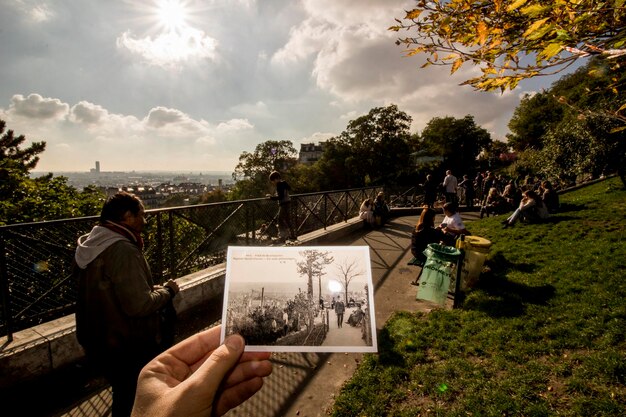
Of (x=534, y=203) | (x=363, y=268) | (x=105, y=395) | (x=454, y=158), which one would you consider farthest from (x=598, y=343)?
(x=454, y=158)

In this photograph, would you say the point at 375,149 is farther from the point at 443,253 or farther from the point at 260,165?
the point at 443,253

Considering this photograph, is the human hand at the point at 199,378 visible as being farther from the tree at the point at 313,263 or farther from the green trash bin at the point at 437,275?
the green trash bin at the point at 437,275

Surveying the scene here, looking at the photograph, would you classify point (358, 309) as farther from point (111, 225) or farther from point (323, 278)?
point (111, 225)

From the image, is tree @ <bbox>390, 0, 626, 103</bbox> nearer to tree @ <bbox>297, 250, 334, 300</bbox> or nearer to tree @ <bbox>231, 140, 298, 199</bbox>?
tree @ <bbox>297, 250, 334, 300</bbox>

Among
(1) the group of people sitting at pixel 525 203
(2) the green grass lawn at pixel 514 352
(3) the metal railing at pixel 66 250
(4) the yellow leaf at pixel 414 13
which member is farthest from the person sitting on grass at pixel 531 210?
(4) the yellow leaf at pixel 414 13

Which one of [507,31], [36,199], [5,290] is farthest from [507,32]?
[36,199]

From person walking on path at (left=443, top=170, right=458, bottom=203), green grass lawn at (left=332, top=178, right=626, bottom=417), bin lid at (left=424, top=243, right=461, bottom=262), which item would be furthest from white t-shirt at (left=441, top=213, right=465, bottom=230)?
person walking on path at (left=443, top=170, right=458, bottom=203)

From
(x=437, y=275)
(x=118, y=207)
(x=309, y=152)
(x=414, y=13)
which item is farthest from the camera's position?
(x=309, y=152)
